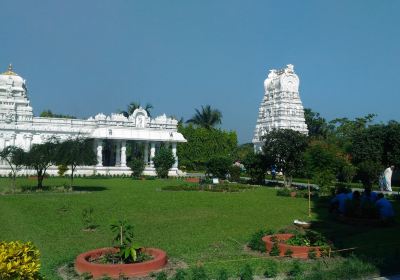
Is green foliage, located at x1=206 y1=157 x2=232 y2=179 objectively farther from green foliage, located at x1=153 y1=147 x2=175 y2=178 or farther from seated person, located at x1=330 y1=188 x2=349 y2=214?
seated person, located at x1=330 y1=188 x2=349 y2=214

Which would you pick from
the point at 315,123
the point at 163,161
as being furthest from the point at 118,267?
the point at 315,123

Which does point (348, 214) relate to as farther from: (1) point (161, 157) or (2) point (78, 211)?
(1) point (161, 157)

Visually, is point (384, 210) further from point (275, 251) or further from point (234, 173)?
point (234, 173)

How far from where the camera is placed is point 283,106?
176 ft

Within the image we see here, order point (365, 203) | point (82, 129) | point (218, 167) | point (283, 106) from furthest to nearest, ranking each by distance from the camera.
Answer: point (283, 106), point (82, 129), point (218, 167), point (365, 203)

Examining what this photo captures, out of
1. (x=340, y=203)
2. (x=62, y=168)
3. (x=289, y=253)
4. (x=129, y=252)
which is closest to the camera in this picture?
(x=129, y=252)

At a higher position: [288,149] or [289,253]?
[288,149]

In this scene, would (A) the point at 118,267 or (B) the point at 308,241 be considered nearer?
(A) the point at 118,267

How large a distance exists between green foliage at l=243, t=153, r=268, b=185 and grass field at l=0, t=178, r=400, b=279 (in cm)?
1136

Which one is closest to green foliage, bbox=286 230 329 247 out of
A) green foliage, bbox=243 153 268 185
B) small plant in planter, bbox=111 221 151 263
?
small plant in planter, bbox=111 221 151 263

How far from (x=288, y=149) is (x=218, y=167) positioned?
572cm

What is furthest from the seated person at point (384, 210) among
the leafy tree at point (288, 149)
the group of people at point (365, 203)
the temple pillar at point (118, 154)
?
the temple pillar at point (118, 154)

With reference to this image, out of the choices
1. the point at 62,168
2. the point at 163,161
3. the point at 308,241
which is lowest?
the point at 308,241

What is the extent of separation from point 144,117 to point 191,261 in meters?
38.0
